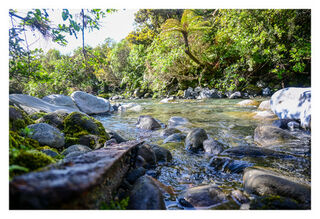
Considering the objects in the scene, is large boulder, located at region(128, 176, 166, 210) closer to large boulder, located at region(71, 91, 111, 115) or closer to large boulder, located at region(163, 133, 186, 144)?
large boulder, located at region(163, 133, 186, 144)

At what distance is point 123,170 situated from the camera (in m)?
1.60

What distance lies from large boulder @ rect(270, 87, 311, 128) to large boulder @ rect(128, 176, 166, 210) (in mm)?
4076

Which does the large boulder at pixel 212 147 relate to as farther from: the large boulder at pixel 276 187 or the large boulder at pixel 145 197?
the large boulder at pixel 145 197

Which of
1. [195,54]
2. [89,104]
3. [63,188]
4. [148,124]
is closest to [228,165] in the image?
[63,188]

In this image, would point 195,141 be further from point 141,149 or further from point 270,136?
point 270,136

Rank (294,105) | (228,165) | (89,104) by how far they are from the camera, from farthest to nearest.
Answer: (89,104)
(294,105)
(228,165)

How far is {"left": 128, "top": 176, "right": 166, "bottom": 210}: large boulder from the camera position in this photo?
54.8 inches

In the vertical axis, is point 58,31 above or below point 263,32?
below

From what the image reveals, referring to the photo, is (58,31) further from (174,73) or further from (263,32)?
(174,73)

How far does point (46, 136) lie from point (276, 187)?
300 cm

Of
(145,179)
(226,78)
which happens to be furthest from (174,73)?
(145,179)

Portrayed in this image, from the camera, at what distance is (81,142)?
3.09 metres
